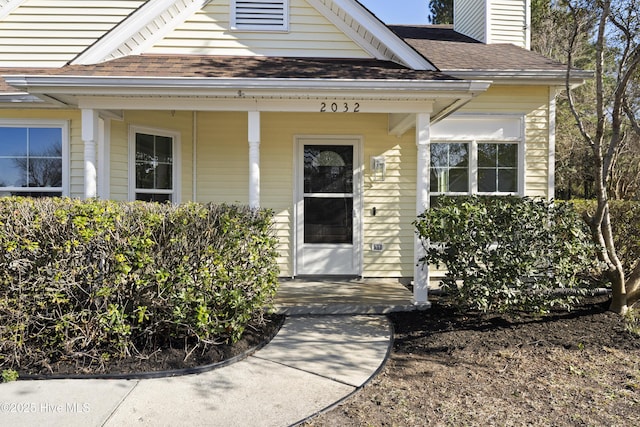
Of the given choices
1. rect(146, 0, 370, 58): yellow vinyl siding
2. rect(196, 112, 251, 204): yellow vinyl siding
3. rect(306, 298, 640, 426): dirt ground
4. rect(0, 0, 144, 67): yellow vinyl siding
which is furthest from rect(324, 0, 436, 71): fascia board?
rect(0, 0, 144, 67): yellow vinyl siding

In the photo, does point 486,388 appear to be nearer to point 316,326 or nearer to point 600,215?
point 316,326

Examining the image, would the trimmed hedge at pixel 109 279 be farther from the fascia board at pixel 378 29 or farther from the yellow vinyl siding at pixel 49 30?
the yellow vinyl siding at pixel 49 30

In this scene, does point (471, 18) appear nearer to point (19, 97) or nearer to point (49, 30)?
point (49, 30)

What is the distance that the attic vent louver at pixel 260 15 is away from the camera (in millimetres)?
6699

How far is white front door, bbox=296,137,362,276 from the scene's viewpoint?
7352 mm

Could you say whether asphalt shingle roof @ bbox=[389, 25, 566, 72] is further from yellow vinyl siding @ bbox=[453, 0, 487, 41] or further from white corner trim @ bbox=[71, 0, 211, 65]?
white corner trim @ bbox=[71, 0, 211, 65]

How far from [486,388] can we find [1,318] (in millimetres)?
4143

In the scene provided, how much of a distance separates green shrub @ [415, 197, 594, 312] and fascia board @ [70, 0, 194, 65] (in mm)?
4839

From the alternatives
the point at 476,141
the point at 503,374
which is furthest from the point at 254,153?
the point at 476,141

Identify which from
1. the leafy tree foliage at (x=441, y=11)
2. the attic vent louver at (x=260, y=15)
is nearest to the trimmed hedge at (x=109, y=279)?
the attic vent louver at (x=260, y=15)

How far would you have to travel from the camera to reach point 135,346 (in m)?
4.18

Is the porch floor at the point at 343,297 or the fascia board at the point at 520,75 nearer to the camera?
the porch floor at the point at 343,297

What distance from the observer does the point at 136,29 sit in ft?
20.7

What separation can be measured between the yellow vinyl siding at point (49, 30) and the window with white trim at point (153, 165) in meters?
1.98
